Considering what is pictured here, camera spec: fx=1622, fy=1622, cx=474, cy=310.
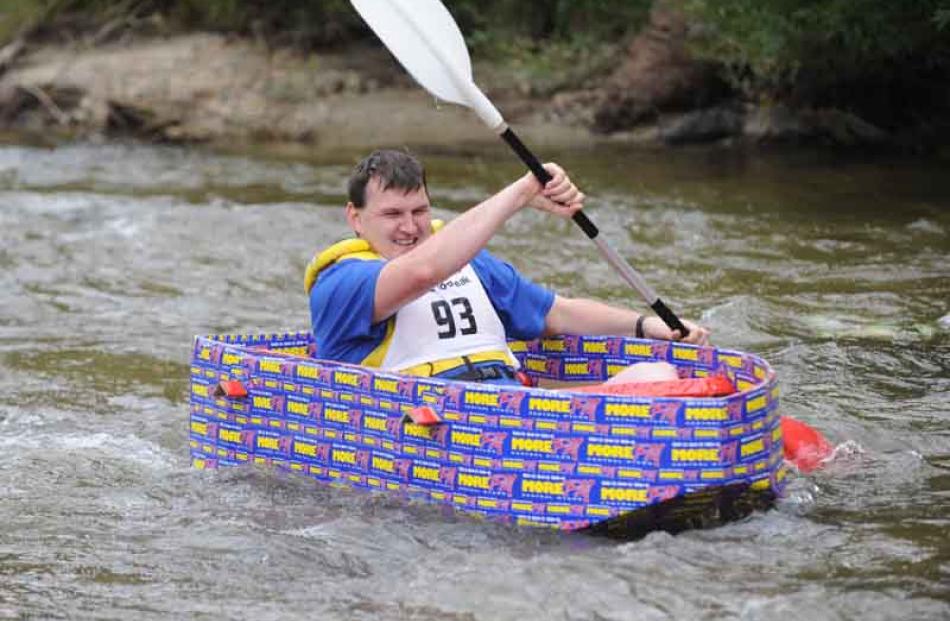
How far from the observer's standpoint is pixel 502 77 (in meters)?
15.1

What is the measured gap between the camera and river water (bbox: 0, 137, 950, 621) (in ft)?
13.9

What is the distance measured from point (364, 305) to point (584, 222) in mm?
734

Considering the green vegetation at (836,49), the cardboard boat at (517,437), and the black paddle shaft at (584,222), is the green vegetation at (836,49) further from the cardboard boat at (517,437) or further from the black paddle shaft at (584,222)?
the cardboard boat at (517,437)

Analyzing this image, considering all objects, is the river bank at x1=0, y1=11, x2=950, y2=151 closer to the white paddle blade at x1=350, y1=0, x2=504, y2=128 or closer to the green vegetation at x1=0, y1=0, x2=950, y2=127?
the green vegetation at x1=0, y1=0, x2=950, y2=127

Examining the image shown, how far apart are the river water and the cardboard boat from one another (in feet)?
0.30

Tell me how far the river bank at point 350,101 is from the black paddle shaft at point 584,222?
8.10m

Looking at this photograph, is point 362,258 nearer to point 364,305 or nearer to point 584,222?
point 364,305

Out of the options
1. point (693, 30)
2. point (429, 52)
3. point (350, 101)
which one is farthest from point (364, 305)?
point (350, 101)

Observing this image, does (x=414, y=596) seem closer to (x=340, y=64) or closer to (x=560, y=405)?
(x=560, y=405)

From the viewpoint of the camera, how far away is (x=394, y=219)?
5051mm

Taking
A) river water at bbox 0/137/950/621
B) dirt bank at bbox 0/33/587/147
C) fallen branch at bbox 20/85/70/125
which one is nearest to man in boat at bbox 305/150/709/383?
river water at bbox 0/137/950/621

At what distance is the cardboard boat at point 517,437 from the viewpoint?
14.1 ft

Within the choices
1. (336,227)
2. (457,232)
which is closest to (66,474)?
(457,232)

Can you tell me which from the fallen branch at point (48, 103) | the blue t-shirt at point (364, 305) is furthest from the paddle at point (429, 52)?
the fallen branch at point (48, 103)
